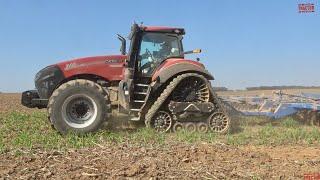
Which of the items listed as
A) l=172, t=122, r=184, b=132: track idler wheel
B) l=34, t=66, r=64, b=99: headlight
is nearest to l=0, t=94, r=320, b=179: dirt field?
l=172, t=122, r=184, b=132: track idler wheel

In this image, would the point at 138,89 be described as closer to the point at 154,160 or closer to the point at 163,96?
the point at 163,96

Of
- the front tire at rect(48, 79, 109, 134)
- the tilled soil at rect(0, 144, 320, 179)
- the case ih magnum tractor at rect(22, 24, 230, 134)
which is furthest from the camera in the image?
the case ih magnum tractor at rect(22, 24, 230, 134)

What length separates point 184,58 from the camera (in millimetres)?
10438

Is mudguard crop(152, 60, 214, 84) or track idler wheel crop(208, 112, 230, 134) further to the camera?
track idler wheel crop(208, 112, 230, 134)

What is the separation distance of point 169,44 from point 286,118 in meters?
3.49

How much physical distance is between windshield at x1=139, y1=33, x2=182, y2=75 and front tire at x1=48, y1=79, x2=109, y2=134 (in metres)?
1.18

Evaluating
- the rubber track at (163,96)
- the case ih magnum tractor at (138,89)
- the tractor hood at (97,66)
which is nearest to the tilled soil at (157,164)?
the rubber track at (163,96)

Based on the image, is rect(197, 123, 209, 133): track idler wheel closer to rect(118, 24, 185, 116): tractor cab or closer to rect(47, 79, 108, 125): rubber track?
rect(118, 24, 185, 116): tractor cab

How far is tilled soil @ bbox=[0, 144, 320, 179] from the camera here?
17.8 feet

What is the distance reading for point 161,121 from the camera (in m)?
9.70

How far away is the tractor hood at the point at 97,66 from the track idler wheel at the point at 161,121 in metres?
1.25

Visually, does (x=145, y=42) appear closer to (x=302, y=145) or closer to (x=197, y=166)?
(x=302, y=145)

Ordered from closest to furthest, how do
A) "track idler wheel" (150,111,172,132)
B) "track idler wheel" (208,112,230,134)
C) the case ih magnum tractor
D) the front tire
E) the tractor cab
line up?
the front tire → the case ih magnum tractor → "track idler wheel" (150,111,172,132) → "track idler wheel" (208,112,230,134) → the tractor cab

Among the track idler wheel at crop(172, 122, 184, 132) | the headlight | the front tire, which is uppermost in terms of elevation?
the headlight
